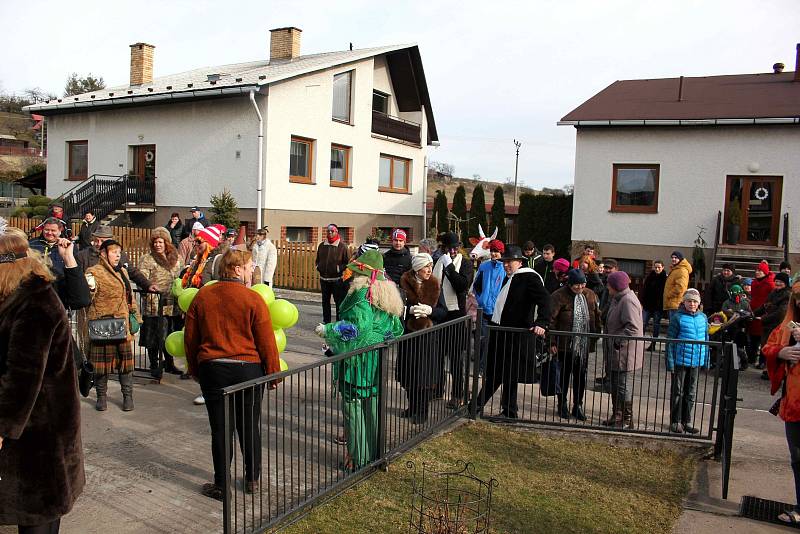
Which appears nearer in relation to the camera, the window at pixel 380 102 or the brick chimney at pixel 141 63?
the brick chimney at pixel 141 63

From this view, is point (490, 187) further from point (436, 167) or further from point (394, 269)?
point (394, 269)

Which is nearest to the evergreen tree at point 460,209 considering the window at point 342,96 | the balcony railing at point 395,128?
the balcony railing at point 395,128

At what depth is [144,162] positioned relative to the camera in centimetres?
2367

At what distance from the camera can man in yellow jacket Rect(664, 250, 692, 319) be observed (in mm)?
11578

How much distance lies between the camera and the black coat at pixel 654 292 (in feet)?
41.1

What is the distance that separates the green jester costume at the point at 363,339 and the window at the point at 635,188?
50.2 ft

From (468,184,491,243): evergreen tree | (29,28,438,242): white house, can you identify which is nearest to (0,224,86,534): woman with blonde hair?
(29,28,438,242): white house

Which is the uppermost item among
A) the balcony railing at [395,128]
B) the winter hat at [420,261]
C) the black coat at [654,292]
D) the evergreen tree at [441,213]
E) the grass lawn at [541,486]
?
the balcony railing at [395,128]

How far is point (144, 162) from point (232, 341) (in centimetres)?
2098

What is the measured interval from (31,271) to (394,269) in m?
6.67

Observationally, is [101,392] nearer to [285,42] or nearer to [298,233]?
[298,233]

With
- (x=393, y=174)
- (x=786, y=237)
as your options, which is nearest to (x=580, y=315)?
(x=786, y=237)

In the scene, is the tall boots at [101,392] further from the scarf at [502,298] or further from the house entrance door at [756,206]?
the house entrance door at [756,206]

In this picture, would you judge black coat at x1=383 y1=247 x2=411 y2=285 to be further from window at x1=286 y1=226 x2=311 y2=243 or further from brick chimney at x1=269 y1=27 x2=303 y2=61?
brick chimney at x1=269 y1=27 x2=303 y2=61
